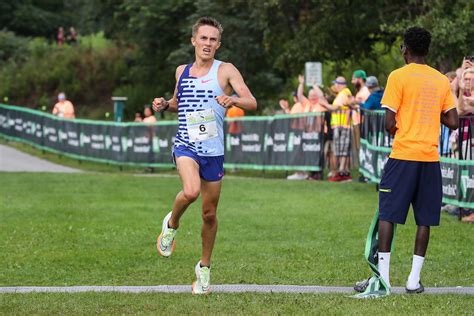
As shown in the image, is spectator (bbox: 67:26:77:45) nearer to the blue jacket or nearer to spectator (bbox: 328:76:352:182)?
spectator (bbox: 328:76:352:182)

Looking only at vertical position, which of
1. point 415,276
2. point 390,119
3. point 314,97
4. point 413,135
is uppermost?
point 390,119

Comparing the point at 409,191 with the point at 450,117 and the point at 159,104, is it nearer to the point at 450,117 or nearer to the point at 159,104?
the point at 450,117

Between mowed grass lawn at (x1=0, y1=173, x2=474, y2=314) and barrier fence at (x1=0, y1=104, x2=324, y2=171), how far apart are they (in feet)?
13.4

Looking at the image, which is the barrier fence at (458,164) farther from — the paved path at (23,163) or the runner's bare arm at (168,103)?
the paved path at (23,163)

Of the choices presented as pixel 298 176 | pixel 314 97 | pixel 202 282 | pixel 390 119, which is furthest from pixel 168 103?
pixel 298 176

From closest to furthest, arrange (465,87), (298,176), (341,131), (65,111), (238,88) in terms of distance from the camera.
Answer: (238,88), (465,87), (341,131), (298,176), (65,111)

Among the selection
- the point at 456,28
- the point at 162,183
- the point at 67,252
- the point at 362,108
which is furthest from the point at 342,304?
the point at 456,28

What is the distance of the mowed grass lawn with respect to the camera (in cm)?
924

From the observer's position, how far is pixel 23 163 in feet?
114

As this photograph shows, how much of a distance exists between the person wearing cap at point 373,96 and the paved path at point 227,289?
11869 mm

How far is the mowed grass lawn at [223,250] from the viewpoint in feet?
30.3

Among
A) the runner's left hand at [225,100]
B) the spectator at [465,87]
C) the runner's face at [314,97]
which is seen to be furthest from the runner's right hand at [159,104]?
the runner's face at [314,97]

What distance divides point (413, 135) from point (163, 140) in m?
22.0

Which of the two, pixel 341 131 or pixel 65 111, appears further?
pixel 65 111
